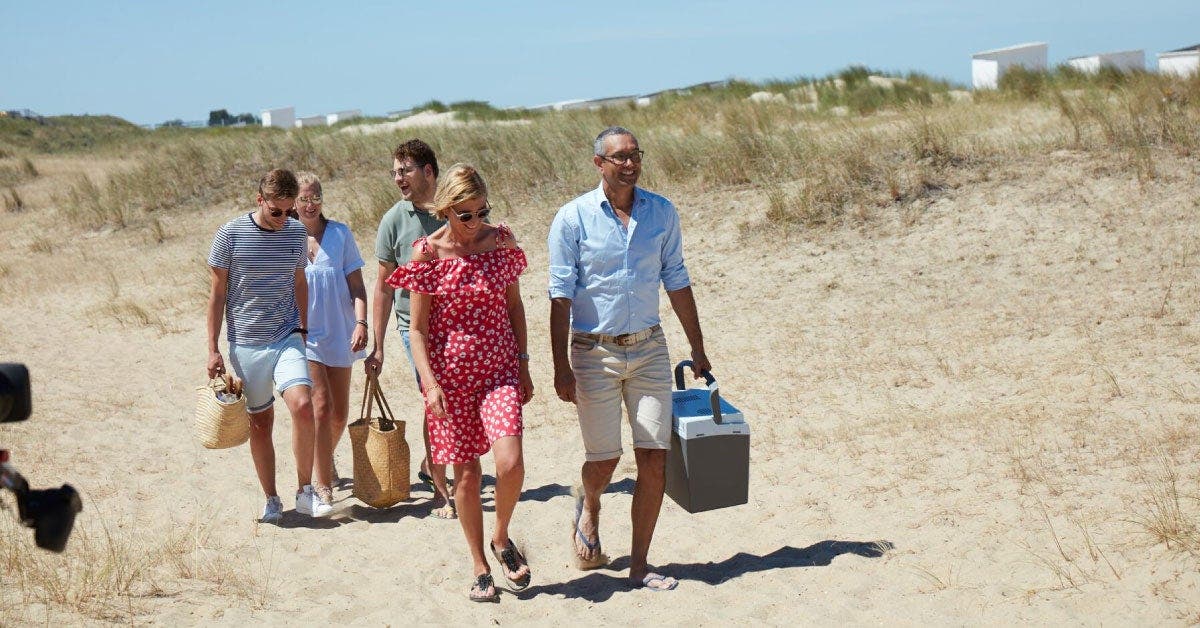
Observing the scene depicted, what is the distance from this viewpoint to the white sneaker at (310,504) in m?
5.85

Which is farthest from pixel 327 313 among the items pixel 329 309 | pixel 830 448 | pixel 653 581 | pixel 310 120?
pixel 310 120

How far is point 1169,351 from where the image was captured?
7.17 m

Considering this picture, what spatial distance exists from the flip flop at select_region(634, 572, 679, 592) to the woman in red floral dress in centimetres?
70

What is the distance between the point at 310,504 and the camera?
5887 mm

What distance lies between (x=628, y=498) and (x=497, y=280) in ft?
7.11

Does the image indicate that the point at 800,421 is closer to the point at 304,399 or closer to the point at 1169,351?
the point at 1169,351

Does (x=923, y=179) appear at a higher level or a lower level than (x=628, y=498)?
higher

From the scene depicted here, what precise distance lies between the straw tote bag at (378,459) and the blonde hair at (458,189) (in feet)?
5.16

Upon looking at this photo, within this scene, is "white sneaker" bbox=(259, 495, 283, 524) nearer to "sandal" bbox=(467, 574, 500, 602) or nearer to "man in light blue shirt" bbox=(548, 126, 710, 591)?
"sandal" bbox=(467, 574, 500, 602)

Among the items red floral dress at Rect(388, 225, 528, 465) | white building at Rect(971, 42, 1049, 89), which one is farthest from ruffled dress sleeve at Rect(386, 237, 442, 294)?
white building at Rect(971, 42, 1049, 89)

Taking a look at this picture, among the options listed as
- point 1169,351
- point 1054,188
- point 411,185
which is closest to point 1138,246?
point 1054,188

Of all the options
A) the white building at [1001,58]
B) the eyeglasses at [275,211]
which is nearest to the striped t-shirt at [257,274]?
the eyeglasses at [275,211]

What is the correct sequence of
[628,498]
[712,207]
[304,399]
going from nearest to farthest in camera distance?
[304,399] < [628,498] < [712,207]

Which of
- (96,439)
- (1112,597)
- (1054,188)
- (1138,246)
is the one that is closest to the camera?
(1112,597)
